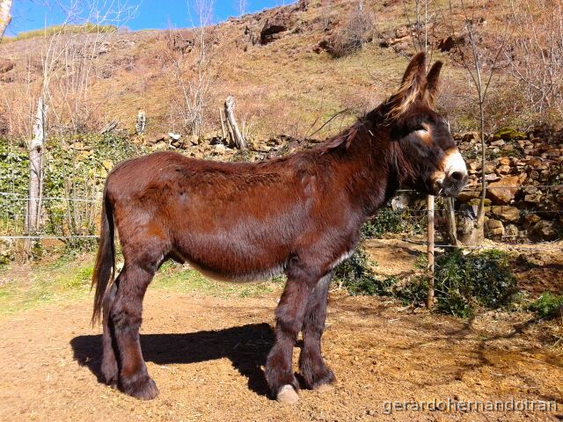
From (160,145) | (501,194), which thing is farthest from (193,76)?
(501,194)

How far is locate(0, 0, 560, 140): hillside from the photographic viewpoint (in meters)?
12.3

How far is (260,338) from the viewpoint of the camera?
14.8 feet

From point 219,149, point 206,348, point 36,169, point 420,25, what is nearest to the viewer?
point 206,348

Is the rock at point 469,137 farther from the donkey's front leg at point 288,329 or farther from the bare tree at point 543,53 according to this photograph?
the donkey's front leg at point 288,329

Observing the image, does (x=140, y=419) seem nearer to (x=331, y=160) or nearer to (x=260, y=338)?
(x=260, y=338)

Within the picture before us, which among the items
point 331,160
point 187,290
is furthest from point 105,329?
point 187,290

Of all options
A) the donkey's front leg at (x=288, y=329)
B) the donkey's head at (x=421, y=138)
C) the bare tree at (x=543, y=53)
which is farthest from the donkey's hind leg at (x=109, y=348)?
the bare tree at (x=543, y=53)

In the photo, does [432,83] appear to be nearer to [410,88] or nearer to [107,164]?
[410,88]

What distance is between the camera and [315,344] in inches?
132

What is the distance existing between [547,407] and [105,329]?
3.26 meters

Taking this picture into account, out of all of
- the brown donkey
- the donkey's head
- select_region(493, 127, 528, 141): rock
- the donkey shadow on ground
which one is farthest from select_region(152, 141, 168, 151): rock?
the donkey's head

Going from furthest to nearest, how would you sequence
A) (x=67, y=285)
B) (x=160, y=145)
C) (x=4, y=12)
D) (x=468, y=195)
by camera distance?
(x=160, y=145) → (x=468, y=195) → (x=67, y=285) → (x=4, y=12)

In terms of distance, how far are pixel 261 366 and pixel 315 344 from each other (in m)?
0.67

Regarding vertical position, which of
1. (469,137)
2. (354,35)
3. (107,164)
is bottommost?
(107,164)
